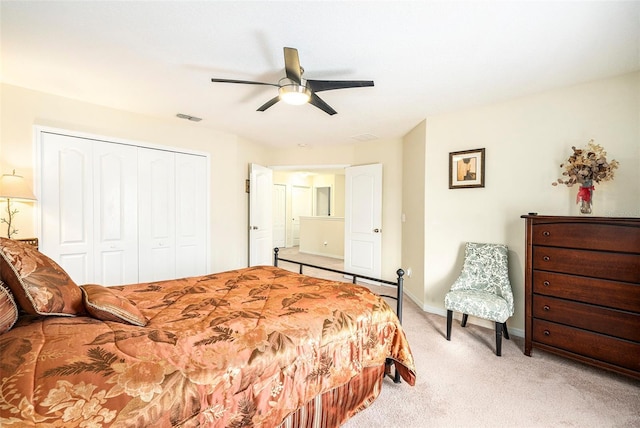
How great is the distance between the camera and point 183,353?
44.5 inches

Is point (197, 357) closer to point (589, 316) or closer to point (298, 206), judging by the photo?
point (589, 316)

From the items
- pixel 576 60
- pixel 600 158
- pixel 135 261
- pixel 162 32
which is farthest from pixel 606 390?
pixel 135 261

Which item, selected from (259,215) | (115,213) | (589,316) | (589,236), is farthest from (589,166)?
(115,213)

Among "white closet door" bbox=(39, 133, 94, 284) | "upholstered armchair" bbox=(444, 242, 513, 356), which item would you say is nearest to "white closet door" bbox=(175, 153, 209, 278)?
"white closet door" bbox=(39, 133, 94, 284)

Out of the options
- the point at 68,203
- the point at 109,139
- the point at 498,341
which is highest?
the point at 109,139

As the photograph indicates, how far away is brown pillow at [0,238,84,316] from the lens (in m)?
1.14

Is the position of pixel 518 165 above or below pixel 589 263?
above

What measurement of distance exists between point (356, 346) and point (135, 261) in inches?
122

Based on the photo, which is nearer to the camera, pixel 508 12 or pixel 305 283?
pixel 508 12

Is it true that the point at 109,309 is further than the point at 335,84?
No

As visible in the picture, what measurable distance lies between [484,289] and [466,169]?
1.35m

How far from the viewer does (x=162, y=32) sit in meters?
1.89

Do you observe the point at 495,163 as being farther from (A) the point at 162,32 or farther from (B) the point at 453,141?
(A) the point at 162,32

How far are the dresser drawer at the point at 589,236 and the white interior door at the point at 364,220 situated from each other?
8.23ft
